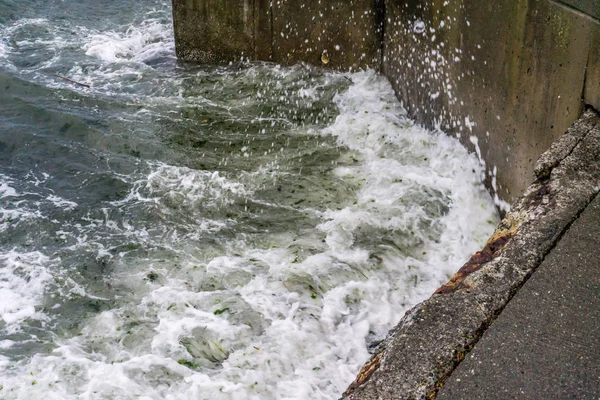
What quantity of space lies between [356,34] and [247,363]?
4.92 meters

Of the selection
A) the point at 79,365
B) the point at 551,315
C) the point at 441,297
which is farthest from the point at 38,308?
the point at 551,315

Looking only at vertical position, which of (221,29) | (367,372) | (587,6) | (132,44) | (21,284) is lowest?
(21,284)

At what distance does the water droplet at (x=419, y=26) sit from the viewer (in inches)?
264

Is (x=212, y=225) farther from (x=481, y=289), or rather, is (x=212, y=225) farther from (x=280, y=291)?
(x=481, y=289)

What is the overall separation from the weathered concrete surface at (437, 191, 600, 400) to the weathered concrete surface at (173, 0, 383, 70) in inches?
206

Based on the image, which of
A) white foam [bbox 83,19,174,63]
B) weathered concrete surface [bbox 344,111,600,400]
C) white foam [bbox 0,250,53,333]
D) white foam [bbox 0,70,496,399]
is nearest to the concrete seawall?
weathered concrete surface [bbox 344,111,600,400]

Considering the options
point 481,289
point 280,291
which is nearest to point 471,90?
point 280,291

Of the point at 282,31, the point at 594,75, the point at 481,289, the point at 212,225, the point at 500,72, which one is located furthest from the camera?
the point at 282,31

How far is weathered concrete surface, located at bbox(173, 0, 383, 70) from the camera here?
789 cm

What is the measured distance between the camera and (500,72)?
5.27 metres

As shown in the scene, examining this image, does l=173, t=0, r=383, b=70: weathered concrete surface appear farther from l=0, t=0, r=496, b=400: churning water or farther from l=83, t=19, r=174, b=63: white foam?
l=83, t=19, r=174, b=63: white foam

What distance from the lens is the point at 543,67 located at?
4.66m

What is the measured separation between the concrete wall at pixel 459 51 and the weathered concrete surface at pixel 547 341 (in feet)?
5.08

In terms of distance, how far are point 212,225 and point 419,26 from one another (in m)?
2.96
